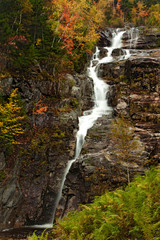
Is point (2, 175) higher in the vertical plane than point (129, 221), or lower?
lower

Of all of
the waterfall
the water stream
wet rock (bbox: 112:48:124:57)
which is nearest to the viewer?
the water stream

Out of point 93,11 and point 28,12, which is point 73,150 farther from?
point 93,11

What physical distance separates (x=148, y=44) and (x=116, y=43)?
6.33 meters

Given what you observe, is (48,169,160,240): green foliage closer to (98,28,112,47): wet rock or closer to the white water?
the white water

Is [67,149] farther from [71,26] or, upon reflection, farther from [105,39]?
[105,39]

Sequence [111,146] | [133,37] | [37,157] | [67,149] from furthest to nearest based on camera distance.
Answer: [133,37]
[67,149]
[37,157]
[111,146]

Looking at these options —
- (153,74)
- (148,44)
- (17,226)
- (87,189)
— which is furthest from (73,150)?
(148,44)

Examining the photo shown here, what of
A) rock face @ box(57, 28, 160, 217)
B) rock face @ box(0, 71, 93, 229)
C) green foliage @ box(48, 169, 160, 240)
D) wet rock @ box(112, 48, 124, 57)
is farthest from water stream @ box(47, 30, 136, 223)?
green foliage @ box(48, 169, 160, 240)

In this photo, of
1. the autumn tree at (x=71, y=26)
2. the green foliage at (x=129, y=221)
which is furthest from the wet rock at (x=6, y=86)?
the green foliage at (x=129, y=221)

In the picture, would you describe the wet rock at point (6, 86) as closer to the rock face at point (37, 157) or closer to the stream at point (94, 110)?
the rock face at point (37, 157)

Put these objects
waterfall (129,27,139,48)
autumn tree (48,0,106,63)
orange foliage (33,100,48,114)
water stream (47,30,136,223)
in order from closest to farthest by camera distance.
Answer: water stream (47,30,136,223) < orange foliage (33,100,48,114) < autumn tree (48,0,106,63) < waterfall (129,27,139,48)

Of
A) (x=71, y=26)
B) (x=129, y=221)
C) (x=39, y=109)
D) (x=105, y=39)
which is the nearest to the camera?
(x=129, y=221)

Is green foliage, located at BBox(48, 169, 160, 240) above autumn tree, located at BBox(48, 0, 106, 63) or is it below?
below

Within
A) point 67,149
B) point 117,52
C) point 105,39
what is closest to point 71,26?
point 117,52
